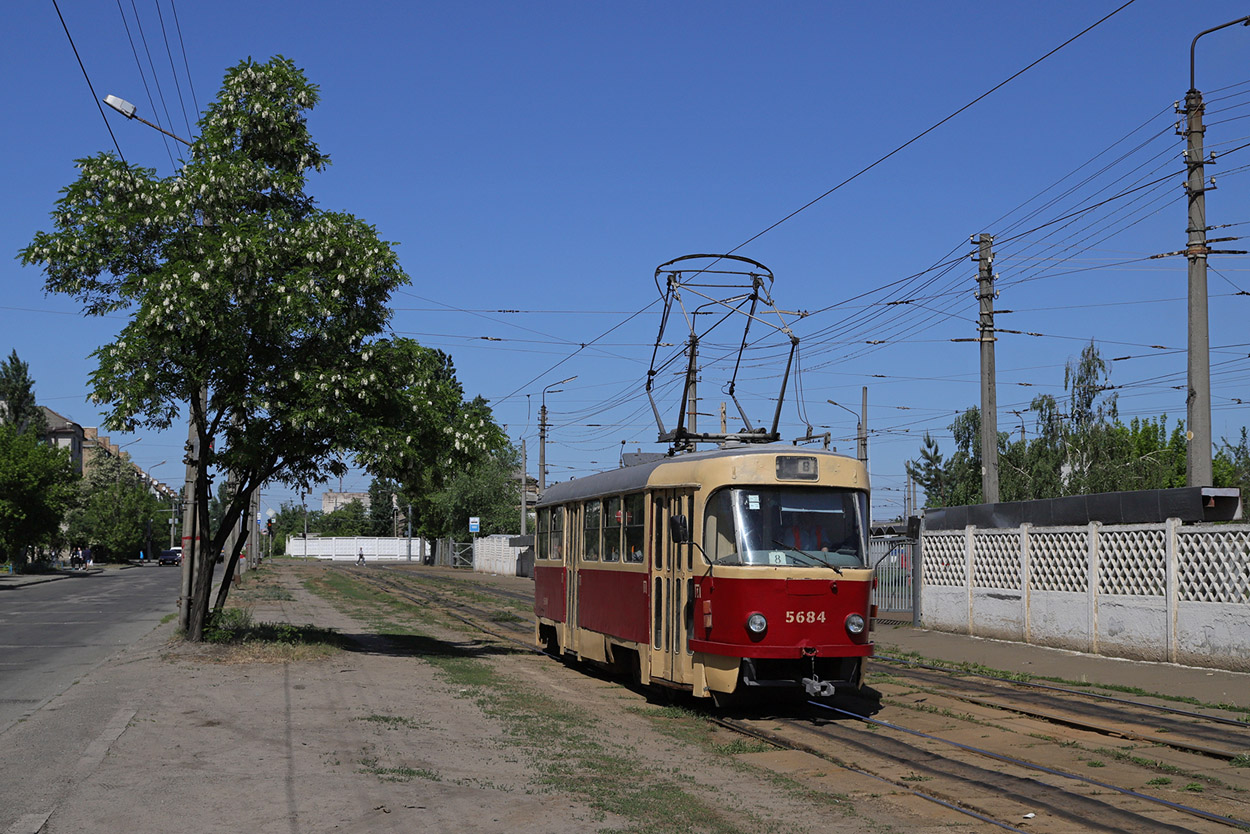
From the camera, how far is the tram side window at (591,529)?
15992 mm

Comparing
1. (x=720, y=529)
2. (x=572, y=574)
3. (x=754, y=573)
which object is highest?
(x=720, y=529)

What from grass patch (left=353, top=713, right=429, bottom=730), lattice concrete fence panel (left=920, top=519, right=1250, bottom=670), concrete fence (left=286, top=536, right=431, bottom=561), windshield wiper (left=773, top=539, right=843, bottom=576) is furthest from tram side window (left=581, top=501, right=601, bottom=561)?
concrete fence (left=286, top=536, right=431, bottom=561)

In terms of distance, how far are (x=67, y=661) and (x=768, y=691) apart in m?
11.9

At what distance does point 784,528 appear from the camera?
40.5 ft

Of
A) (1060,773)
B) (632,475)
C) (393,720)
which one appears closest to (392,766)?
(393,720)

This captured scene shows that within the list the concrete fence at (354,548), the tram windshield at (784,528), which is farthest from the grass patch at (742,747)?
the concrete fence at (354,548)

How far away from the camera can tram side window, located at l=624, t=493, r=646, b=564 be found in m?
14.1

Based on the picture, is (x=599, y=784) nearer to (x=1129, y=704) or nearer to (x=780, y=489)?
(x=780, y=489)

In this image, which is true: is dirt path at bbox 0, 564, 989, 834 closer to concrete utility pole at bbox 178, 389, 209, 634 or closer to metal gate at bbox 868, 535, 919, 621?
concrete utility pole at bbox 178, 389, 209, 634

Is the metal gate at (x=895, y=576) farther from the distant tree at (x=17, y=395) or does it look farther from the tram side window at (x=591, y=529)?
the distant tree at (x=17, y=395)

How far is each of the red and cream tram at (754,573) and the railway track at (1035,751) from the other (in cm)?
58

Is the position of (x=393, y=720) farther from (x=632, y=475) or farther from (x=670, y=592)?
(x=632, y=475)

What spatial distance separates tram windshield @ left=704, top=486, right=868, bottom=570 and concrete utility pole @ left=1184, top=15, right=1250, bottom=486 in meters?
8.75

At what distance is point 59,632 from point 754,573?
18696 mm
